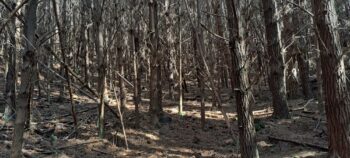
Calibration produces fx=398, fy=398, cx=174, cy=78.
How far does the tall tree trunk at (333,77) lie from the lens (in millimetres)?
6082

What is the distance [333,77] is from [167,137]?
16.7 feet

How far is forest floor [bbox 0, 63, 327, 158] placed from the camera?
8.26m

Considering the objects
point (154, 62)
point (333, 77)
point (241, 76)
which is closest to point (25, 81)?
point (241, 76)

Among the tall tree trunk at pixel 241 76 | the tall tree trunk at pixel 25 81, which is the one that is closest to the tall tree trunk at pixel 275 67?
the tall tree trunk at pixel 241 76

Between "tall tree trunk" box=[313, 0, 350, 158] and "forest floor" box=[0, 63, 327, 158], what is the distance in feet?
5.11

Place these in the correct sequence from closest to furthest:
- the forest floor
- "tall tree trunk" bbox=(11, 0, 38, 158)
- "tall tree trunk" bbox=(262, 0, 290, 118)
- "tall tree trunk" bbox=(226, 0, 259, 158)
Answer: "tall tree trunk" bbox=(11, 0, 38, 158) < "tall tree trunk" bbox=(226, 0, 259, 158) < the forest floor < "tall tree trunk" bbox=(262, 0, 290, 118)

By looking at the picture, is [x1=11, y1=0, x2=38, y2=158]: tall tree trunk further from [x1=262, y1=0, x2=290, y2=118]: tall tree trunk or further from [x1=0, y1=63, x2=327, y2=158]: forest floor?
[x1=262, y1=0, x2=290, y2=118]: tall tree trunk

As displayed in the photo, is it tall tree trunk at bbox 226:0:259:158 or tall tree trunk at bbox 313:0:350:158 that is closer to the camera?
tall tree trunk at bbox 226:0:259:158

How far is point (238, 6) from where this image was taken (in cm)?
478

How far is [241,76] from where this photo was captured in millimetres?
4797

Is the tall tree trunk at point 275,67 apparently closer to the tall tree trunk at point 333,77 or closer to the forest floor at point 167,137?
the forest floor at point 167,137

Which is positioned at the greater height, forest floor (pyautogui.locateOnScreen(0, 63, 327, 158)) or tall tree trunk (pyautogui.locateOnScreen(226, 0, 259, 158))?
tall tree trunk (pyautogui.locateOnScreen(226, 0, 259, 158))

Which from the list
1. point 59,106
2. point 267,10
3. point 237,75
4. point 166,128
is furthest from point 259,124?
point 59,106

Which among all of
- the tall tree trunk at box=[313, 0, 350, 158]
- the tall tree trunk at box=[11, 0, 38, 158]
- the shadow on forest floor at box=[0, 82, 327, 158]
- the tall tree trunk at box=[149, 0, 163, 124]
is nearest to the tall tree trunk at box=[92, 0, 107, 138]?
the shadow on forest floor at box=[0, 82, 327, 158]
